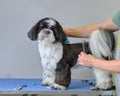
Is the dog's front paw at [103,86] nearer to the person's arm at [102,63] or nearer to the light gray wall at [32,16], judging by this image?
the person's arm at [102,63]

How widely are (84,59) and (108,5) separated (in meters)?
0.72

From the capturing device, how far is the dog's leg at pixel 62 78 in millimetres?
1396

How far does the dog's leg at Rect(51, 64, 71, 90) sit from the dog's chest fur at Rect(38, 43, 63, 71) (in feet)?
0.11

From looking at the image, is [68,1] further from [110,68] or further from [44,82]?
[110,68]

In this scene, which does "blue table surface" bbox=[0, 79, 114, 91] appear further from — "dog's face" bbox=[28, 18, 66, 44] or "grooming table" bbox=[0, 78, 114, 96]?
"dog's face" bbox=[28, 18, 66, 44]

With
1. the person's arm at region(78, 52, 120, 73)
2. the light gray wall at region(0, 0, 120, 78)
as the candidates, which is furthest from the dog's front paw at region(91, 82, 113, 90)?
the light gray wall at region(0, 0, 120, 78)

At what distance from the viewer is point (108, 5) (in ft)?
5.97

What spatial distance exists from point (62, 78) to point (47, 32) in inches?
9.3

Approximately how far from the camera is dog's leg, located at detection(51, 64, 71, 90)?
55.0 inches

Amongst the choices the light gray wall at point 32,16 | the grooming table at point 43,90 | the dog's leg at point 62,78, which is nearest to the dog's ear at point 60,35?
the dog's leg at point 62,78

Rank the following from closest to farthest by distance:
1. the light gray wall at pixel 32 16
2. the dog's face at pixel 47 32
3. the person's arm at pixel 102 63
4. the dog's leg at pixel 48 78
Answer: the person's arm at pixel 102 63
the dog's face at pixel 47 32
the dog's leg at pixel 48 78
the light gray wall at pixel 32 16

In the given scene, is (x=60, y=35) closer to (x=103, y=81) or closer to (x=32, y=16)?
(x=103, y=81)

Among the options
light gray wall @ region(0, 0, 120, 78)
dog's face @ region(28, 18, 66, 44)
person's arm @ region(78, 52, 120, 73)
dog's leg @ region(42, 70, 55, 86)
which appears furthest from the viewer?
light gray wall @ region(0, 0, 120, 78)

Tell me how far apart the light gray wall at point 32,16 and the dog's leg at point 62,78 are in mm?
444
